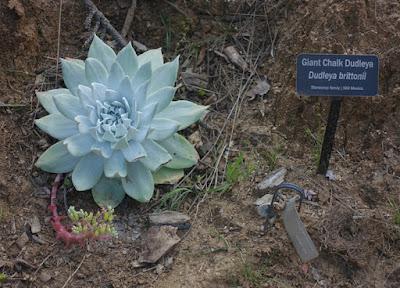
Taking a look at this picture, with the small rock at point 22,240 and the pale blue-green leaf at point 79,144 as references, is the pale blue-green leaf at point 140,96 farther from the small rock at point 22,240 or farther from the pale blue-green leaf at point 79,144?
the small rock at point 22,240

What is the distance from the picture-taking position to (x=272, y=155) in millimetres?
2133

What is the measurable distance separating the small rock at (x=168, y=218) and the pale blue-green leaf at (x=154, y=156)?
0.16 metres

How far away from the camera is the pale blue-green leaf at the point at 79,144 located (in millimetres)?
1918

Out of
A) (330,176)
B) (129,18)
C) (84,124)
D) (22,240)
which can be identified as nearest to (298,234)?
(330,176)

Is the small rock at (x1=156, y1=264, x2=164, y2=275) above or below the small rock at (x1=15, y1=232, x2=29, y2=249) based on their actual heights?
below

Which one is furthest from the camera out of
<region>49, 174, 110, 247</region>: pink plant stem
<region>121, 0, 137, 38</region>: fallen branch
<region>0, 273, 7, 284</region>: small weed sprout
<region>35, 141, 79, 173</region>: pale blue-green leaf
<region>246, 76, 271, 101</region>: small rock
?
<region>121, 0, 137, 38</region>: fallen branch

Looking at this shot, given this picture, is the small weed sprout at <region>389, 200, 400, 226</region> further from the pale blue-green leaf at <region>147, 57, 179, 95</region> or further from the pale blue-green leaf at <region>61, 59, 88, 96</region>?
the pale blue-green leaf at <region>61, 59, 88, 96</region>

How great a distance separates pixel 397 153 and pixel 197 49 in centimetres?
83

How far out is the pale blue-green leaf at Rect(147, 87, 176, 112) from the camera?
198 cm

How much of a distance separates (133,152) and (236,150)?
0.42 m

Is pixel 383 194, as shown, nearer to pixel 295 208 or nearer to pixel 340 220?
pixel 340 220

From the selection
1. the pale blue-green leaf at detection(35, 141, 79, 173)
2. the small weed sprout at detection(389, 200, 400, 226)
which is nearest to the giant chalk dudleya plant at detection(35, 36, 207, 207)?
the pale blue-green leaf at detection(35, 141, 79, 173)

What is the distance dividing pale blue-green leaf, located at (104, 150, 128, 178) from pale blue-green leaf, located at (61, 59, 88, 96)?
10.8 inches

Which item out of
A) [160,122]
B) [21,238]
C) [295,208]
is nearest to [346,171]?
[295,208]
